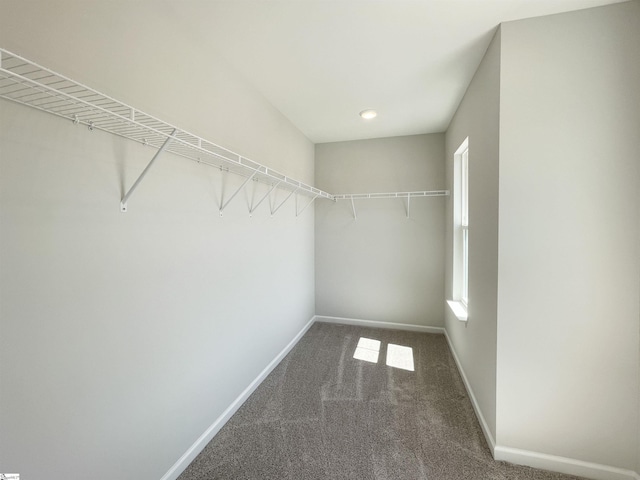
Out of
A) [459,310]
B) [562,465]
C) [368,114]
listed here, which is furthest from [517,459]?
[368,114]

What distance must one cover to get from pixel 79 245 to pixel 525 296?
203 centimetres

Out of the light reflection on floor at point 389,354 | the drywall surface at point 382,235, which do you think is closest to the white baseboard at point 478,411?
the light reflection on floor at point 389,354

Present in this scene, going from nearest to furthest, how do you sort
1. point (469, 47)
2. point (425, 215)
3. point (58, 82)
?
point (58, 82), point (469, 47), point (425, 215)

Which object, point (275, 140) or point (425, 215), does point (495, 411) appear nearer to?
point (425, 215)

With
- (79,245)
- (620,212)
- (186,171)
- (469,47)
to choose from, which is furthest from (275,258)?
(620,212)

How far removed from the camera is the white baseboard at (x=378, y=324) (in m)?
3.38

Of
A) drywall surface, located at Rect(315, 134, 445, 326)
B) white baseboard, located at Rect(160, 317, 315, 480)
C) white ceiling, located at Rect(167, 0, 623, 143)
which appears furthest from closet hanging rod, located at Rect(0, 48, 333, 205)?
drywall surface, located at Rect(315, 134, 445, 326)

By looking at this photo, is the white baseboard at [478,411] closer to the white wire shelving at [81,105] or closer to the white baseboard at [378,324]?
the white baseboard at [378,324]

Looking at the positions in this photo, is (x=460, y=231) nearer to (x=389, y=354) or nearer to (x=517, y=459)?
(x=389, y=354)

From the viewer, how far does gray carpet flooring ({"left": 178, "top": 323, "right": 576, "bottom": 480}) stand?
58.9 inches

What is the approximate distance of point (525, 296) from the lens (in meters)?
1.49

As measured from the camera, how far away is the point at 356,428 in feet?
5.92

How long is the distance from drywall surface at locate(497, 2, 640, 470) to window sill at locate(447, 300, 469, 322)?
744 mm

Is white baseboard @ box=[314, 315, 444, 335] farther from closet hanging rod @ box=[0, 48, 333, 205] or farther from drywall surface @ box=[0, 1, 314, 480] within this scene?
closet hanging rod @ box=[0, 48, 333, 205]
